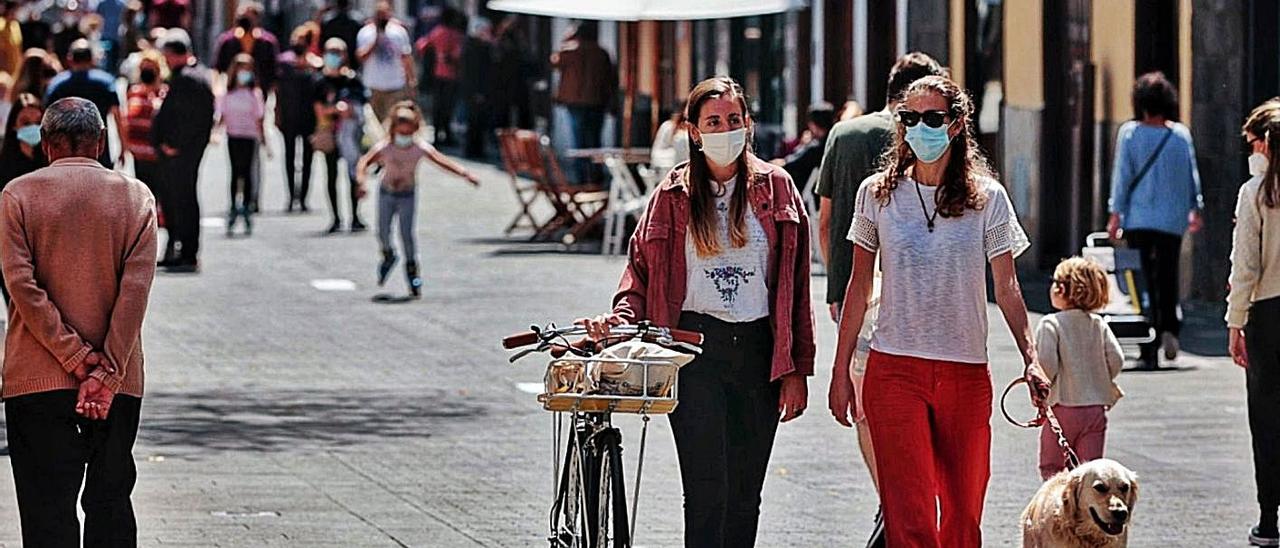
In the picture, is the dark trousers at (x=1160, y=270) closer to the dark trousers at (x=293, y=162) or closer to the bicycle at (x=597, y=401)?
the bicycle at (x=597, y=401)

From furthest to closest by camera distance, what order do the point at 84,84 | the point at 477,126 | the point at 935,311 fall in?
1. the point at 477,126
2. the point at 84,84
3. the point at 935,311

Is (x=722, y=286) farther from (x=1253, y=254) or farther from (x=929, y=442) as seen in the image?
(x=1253, y=254)

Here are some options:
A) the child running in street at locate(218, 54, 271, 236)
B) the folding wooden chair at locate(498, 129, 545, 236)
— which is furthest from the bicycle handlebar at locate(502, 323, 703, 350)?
the child running in street at locate(218, 54, 271, 236)

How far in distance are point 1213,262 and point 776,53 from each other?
29.6 feet

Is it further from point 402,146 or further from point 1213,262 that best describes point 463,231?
point 1213,262

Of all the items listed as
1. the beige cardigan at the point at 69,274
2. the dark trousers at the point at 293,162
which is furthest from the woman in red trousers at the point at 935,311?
the dark trousers at the point at 293,162

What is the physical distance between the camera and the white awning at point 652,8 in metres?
20.1

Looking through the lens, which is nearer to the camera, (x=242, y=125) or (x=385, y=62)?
(x=242, y=125)

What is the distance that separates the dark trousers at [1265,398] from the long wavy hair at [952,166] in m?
2.22

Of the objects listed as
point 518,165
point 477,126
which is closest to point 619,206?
point 518,165

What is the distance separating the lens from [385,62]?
31.1m

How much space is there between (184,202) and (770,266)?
45.6 feet

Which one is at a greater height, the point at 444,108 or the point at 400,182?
the point at 444,108

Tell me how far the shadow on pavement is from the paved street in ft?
0.07
